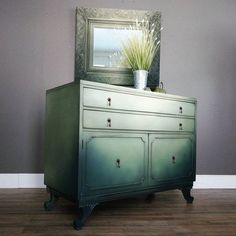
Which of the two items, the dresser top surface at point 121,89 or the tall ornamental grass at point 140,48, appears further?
the tall ornamental grass at point 140,48

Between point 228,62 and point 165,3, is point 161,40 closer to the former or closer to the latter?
point 165,3

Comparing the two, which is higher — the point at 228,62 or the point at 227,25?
the point at 227,25

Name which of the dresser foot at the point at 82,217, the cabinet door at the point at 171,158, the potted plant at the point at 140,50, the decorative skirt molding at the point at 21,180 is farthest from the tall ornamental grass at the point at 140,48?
the decorative skirt molding at the point at 21,180

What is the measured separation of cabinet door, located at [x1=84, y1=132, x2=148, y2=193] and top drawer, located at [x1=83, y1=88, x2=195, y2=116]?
0.17 m

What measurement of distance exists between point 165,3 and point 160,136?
53.2 inches

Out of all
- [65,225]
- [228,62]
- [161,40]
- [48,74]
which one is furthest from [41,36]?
[228,62]

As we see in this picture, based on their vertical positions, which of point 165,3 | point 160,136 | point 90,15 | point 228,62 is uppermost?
point 165,3

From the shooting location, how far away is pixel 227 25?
246 cm

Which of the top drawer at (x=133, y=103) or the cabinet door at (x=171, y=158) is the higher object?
the top drawer at (x=133, y=103)

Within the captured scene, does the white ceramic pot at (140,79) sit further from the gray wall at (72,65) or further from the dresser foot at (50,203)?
the dresser foot at (50,203)

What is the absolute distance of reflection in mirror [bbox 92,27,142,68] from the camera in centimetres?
225

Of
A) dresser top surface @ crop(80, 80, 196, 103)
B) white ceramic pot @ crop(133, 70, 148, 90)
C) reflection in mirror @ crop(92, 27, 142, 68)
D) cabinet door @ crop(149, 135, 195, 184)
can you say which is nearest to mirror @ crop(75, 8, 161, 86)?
reflection in mirror @ crop(92, 27, 142, 68)

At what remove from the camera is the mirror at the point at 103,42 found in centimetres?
224

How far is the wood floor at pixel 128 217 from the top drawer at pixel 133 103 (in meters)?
0.66
